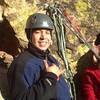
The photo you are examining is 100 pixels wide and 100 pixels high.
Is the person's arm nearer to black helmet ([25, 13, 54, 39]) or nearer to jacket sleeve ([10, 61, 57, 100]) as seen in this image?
jacket sleeve ([10, 61, 57, 100])

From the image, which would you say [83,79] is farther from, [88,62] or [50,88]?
[50,88]

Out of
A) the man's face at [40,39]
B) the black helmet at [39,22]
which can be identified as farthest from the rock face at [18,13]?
the man's face at [40,39]

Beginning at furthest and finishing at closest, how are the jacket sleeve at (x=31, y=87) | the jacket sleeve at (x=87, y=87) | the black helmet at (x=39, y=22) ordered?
the jacket sleeve at (x=87, y=87), the black helmet at (x=39, y=22), the jacket sleeve at (x=31, y=87)

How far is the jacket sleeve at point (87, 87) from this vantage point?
6.93 metres

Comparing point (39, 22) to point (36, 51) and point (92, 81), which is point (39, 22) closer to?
point (36, 51)

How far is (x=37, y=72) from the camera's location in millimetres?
6043

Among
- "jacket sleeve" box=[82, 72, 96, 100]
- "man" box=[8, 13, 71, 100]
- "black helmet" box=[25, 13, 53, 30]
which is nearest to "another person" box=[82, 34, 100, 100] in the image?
"jacket sleeve" box=[82, 72, 96, 100]

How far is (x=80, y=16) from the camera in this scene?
7875 millimetres

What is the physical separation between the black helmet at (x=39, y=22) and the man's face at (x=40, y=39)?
0.07 meters

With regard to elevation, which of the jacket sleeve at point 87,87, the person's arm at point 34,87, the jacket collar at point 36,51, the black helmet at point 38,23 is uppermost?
the black helmet at point 38,23

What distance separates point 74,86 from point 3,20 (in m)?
1.54

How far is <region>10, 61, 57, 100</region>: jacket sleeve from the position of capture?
5.69 m

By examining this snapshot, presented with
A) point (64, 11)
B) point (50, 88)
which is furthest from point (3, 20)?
point (50, 88)

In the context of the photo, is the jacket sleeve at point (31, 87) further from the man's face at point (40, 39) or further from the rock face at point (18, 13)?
the rock face at point (18, 13)
